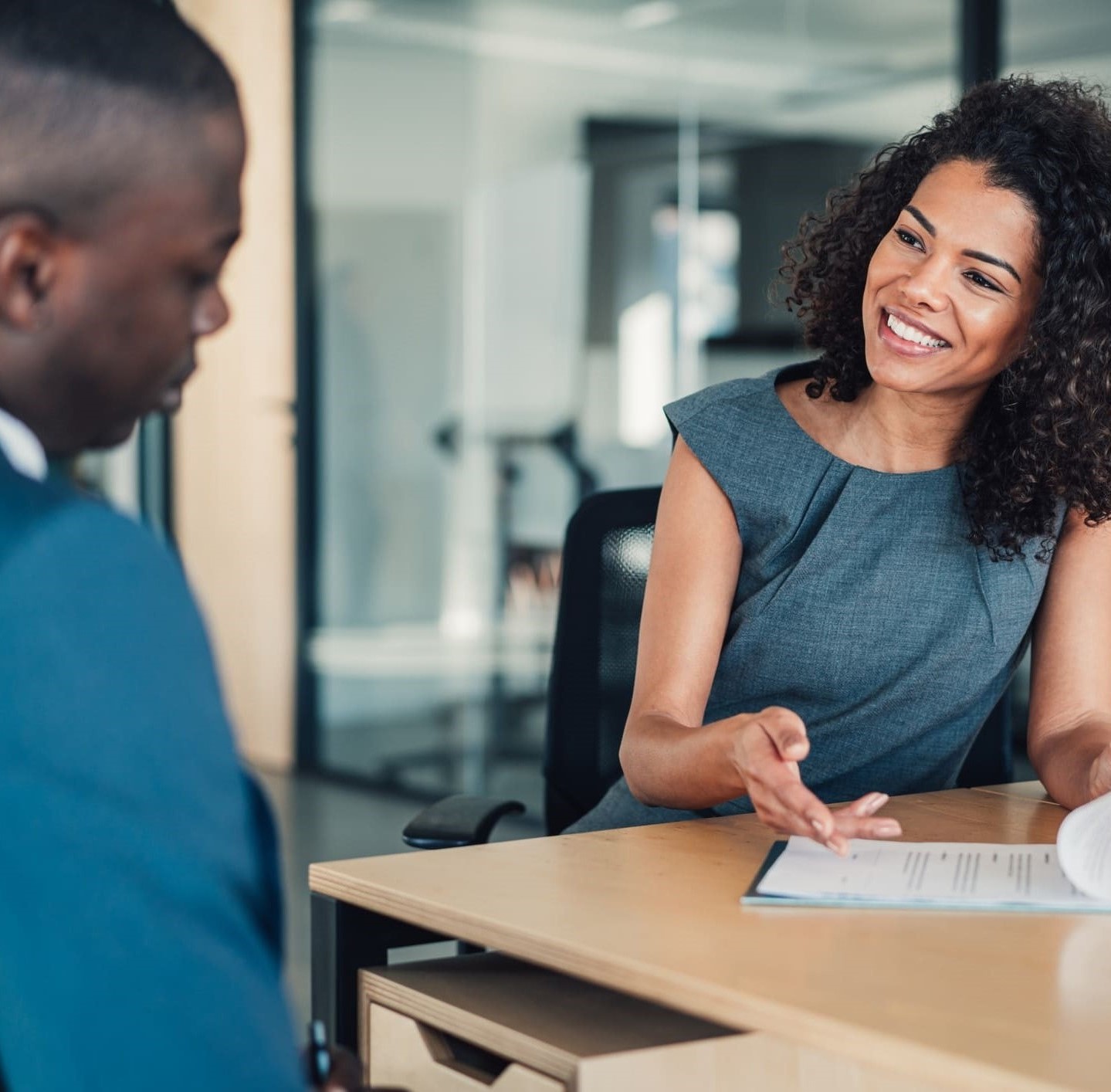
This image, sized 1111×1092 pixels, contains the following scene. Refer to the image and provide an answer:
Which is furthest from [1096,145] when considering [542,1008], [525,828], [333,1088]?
[525,828]

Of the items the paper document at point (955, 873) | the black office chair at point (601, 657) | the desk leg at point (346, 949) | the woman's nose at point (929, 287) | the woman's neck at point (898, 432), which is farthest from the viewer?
the black office chair at point (601, 657)

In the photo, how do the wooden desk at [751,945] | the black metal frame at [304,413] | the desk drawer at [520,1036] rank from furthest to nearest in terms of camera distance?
the black metal frame at [304,413] < the desk drawer at [520,1036] < the wooden desk at [751,945]

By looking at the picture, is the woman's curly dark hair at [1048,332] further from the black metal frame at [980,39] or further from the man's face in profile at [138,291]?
the black metal frame at [980,39]

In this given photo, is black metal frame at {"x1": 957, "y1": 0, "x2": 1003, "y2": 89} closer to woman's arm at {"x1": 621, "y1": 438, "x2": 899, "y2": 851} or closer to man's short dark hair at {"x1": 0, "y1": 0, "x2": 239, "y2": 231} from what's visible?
woman's arm at {"x1": 621, "y1": 438, "x2": 899, "y2": 851}

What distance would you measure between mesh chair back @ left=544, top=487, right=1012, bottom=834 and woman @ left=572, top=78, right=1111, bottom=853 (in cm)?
15

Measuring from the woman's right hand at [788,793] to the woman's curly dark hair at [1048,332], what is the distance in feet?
1.76

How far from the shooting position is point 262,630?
5.31 m

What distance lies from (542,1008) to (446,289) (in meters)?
3.51

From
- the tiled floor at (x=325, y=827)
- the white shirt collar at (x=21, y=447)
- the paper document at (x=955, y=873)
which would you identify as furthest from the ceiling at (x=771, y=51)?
the white shirt collar at (x=21, y=447)

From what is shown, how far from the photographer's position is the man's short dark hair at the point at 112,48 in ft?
2.09

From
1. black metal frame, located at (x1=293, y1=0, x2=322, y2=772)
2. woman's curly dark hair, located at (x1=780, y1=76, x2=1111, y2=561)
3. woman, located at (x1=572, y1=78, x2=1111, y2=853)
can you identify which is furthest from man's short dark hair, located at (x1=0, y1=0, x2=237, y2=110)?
black metal frame, located at (x1=293, y1=0, x2=322, y2=772)

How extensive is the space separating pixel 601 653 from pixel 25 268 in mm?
1323

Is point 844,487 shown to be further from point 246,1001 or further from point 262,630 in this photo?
point 262,630

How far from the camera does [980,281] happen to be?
164 cm
